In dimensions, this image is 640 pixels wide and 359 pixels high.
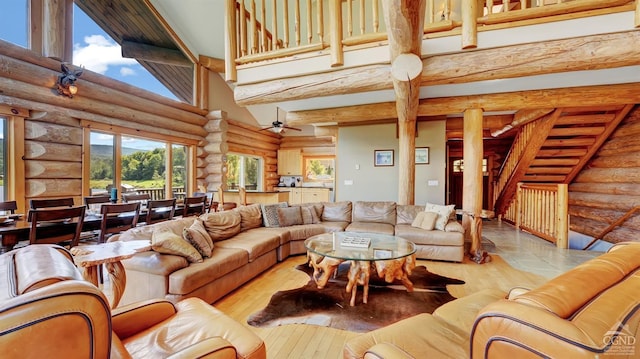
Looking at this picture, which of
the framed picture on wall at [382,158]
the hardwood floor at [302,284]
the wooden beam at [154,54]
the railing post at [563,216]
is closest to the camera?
the hardwood floor at [302,284]

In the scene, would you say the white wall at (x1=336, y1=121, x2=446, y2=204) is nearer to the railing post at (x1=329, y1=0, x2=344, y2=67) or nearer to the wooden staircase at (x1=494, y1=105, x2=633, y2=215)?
the wooden staircase at (x1=494, y1=105, x2=633, y2=215)

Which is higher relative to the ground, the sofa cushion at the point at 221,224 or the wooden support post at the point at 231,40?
the wooden support post at the point at 231,40

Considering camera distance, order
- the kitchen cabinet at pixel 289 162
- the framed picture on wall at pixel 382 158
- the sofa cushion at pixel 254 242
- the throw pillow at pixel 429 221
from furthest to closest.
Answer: the kitchen cabinet at pixel 289 162
the framed picture on wall at pixel 382 158
the throw pillow at pixel 429 221
the sofa cushion at pixel 254 242

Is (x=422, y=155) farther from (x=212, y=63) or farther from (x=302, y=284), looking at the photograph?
(x=212, y=63)

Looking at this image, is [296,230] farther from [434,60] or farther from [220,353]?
[220,353]

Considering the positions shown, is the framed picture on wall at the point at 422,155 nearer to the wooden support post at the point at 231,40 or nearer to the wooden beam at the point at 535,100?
the wooden beam at the point at 535,100

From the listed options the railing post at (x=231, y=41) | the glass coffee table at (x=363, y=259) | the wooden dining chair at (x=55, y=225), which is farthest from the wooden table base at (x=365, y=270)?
the railing post at (x=231, y=41)

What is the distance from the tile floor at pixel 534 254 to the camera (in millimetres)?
3711

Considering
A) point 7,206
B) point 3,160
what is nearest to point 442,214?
point 7,206

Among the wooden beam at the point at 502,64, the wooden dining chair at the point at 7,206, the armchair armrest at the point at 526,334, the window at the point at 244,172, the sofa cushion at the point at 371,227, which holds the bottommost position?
the sofa cushion at the point at 371,227

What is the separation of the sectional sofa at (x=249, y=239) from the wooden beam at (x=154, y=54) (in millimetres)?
4394

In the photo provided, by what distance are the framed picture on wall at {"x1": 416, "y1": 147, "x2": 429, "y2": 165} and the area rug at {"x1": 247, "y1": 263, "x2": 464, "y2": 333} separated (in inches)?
126

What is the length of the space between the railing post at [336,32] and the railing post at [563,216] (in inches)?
174

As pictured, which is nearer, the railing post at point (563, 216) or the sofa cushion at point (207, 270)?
the sofa cushion at point (207, 270)
